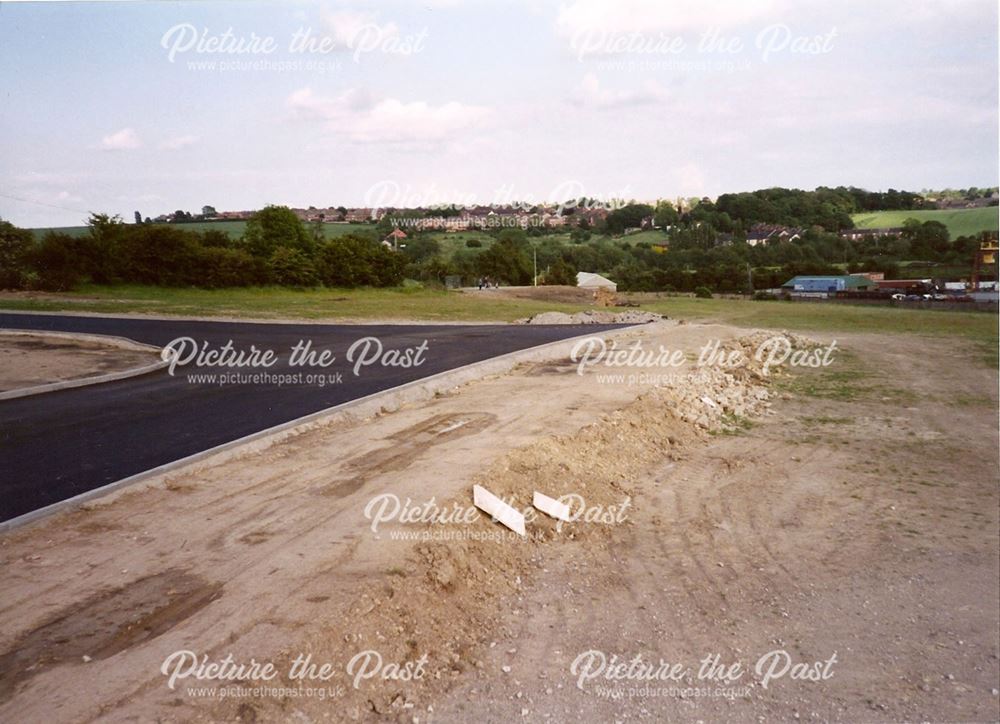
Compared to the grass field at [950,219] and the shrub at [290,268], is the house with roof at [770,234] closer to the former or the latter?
the grass field at [950,219]

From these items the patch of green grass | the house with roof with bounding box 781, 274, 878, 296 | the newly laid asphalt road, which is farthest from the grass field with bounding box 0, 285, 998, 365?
the house with roof with bounding box 781, 274, 878, 296

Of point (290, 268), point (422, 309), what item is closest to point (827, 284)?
point (422, 309)

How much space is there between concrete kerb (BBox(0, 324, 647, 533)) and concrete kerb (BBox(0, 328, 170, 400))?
21.0 feet

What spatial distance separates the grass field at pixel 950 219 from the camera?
74.3m

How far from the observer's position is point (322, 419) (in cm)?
1180

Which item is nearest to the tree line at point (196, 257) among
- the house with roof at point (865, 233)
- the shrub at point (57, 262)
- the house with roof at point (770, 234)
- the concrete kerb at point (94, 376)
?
the shrub at point (57, 262)

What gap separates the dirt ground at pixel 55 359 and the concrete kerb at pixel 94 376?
160 mm

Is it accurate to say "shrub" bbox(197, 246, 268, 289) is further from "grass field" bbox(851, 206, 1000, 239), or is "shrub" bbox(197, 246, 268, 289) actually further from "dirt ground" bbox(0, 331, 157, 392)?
"grass field" bbox(851, 206, 1000, 239)

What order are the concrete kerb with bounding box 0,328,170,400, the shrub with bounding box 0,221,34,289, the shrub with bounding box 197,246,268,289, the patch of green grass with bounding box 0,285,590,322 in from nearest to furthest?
1. the concrete kerb with bounding box 0,328,170,400
2. the shrub with bounding box 0,221,34,289
3. the patch of green grass with bounding box 0,285,590,322
4. the shrub with bounding box 197,246,268,289

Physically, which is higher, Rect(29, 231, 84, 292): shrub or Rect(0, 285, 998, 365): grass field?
Rect(29, 231, 84, 292): shrub

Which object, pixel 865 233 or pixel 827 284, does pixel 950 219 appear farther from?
pixel 827 284

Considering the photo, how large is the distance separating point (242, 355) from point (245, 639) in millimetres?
15917

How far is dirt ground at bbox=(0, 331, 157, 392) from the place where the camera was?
15470 mm

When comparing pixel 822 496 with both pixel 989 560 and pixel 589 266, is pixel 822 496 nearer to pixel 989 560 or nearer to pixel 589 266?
pixel 989 560
